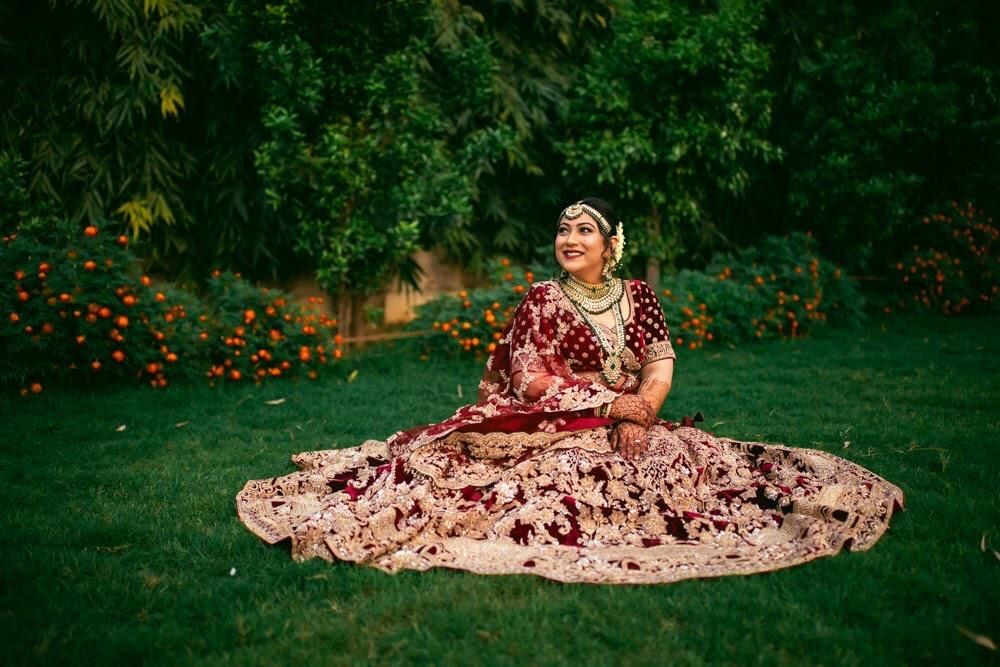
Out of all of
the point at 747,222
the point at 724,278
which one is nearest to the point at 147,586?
the point at 724,278

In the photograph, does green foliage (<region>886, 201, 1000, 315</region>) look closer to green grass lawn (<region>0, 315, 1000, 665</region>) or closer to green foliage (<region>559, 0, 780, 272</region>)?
green foliage (<region>559, 0, 780, 272</region>)

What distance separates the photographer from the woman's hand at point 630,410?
372 centimetres

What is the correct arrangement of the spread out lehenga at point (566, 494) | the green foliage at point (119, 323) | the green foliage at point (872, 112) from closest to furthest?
the spread out lehenga at point (566, 494) → the green foliage at point (119, 323) → the green foliage at point (872, 112)

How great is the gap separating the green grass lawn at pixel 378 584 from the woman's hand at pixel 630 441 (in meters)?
0.81

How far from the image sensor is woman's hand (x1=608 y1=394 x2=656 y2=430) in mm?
3717

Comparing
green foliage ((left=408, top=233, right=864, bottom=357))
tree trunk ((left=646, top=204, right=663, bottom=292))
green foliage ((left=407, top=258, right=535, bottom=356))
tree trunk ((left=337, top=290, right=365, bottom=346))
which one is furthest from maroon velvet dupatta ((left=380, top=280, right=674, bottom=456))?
tree trunk ((left=646, top=204, right=663, bottom=292))

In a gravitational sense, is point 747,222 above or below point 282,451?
above

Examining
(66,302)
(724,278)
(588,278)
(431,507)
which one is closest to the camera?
(431,507)

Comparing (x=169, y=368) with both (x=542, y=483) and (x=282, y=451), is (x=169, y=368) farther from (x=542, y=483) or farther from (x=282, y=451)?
(x=542, y=483)

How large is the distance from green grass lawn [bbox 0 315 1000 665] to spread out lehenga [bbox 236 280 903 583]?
0.42 feet

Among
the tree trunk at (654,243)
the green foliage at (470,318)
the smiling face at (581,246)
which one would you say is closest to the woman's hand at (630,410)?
the smiling face at (581,246)

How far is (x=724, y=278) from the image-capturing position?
9.83 metres

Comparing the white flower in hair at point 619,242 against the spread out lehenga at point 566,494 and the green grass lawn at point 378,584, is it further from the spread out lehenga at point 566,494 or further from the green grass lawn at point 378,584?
the green grass lawn at point 378,584

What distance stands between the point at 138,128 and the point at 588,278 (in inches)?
237
